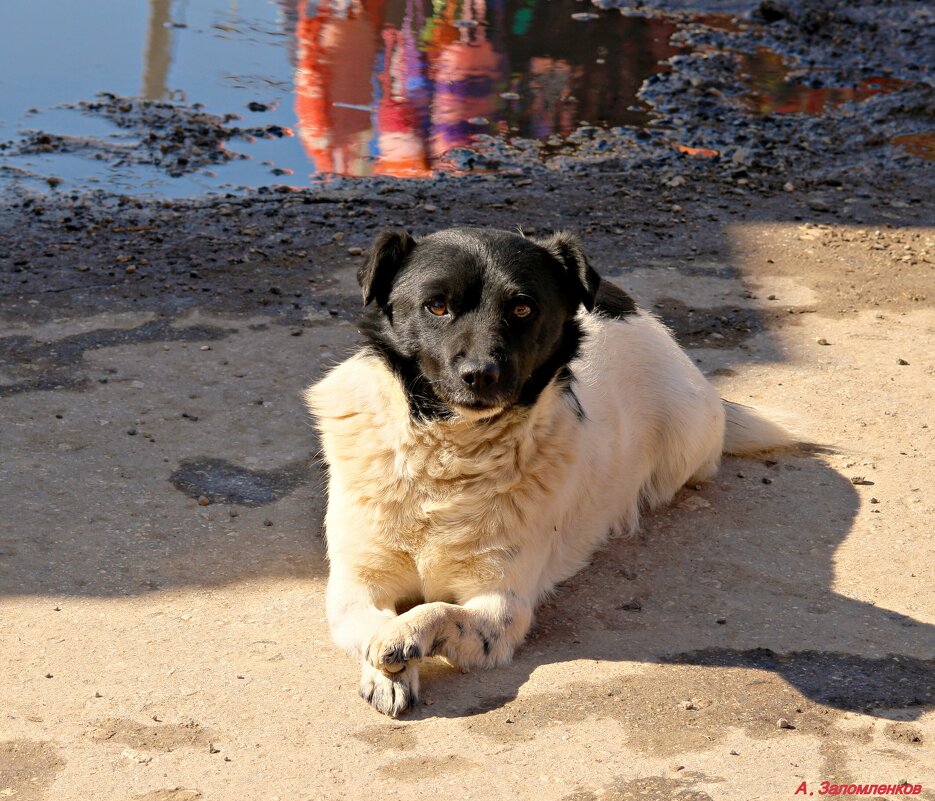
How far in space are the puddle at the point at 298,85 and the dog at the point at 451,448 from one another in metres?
3.71

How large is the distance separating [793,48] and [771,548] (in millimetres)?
7991

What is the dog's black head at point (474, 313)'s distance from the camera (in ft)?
9.99

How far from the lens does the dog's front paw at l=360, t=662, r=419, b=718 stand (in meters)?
2.85

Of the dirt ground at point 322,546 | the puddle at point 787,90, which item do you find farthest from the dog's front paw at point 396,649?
the puddle at point 787,90

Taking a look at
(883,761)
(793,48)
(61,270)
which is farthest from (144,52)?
(883,761)

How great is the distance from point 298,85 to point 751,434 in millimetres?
5257

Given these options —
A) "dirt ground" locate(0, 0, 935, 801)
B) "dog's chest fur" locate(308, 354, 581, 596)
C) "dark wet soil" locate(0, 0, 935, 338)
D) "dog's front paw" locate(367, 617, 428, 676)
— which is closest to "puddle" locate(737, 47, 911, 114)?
"dark wet soil" locate(0, 0, 935, 338)

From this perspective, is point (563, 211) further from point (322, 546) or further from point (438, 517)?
point (438, 517)

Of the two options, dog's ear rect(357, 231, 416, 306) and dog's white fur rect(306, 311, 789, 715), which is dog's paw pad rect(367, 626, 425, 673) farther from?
dog's ear rect(357, 231, 416, 306)

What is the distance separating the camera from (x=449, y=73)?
30.3 feet

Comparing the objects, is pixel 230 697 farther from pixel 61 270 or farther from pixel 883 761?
pixel 61 270

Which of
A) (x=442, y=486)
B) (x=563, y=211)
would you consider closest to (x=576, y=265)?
(x=442, y=486)

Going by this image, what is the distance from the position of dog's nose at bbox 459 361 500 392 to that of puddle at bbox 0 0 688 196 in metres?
4.09

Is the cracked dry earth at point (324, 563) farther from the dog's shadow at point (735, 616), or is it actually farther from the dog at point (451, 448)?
the dog at point (451, 448)
